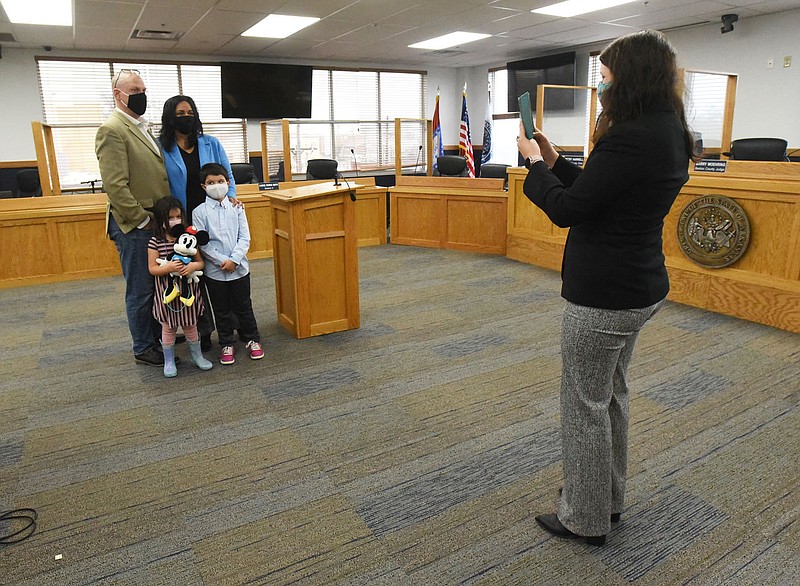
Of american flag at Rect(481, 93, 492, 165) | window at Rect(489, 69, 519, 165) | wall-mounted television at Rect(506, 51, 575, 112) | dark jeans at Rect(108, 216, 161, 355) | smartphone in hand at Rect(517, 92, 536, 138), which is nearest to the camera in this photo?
smartphone in hand at Rect(517, 92, 536, 138)

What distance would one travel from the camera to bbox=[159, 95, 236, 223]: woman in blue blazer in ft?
10.5

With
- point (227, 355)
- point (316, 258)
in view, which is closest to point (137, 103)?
point (316, 258)

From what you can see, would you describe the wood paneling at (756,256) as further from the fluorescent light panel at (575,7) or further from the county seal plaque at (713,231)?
the fluorescent light panel at (575,7)

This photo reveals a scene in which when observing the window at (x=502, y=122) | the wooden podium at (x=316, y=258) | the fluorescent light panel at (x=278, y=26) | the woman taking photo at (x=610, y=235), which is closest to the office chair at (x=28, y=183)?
the fluorescent light panel at (x=278, y=26)

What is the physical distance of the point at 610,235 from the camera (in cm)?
157

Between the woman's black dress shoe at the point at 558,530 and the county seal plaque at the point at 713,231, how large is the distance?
3040mm

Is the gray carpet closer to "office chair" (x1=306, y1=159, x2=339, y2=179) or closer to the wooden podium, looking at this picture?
the wooden podium

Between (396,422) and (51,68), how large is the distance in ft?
30.1

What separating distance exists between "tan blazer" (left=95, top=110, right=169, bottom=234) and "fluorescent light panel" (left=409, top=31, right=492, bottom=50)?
6.27m

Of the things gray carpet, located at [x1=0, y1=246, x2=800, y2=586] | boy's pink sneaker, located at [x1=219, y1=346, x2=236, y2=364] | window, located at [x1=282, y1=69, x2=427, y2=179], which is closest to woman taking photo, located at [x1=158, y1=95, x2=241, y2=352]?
boy's pink sneaker, located at [x1=219, y1=346, x2=236, y2=364]

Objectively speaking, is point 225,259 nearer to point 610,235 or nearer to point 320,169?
point 610,235

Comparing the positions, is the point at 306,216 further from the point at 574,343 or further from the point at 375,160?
the point at 375,160

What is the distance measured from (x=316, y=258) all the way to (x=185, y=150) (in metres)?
0.99

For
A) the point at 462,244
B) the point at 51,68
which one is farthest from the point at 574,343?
the point at 51,68
